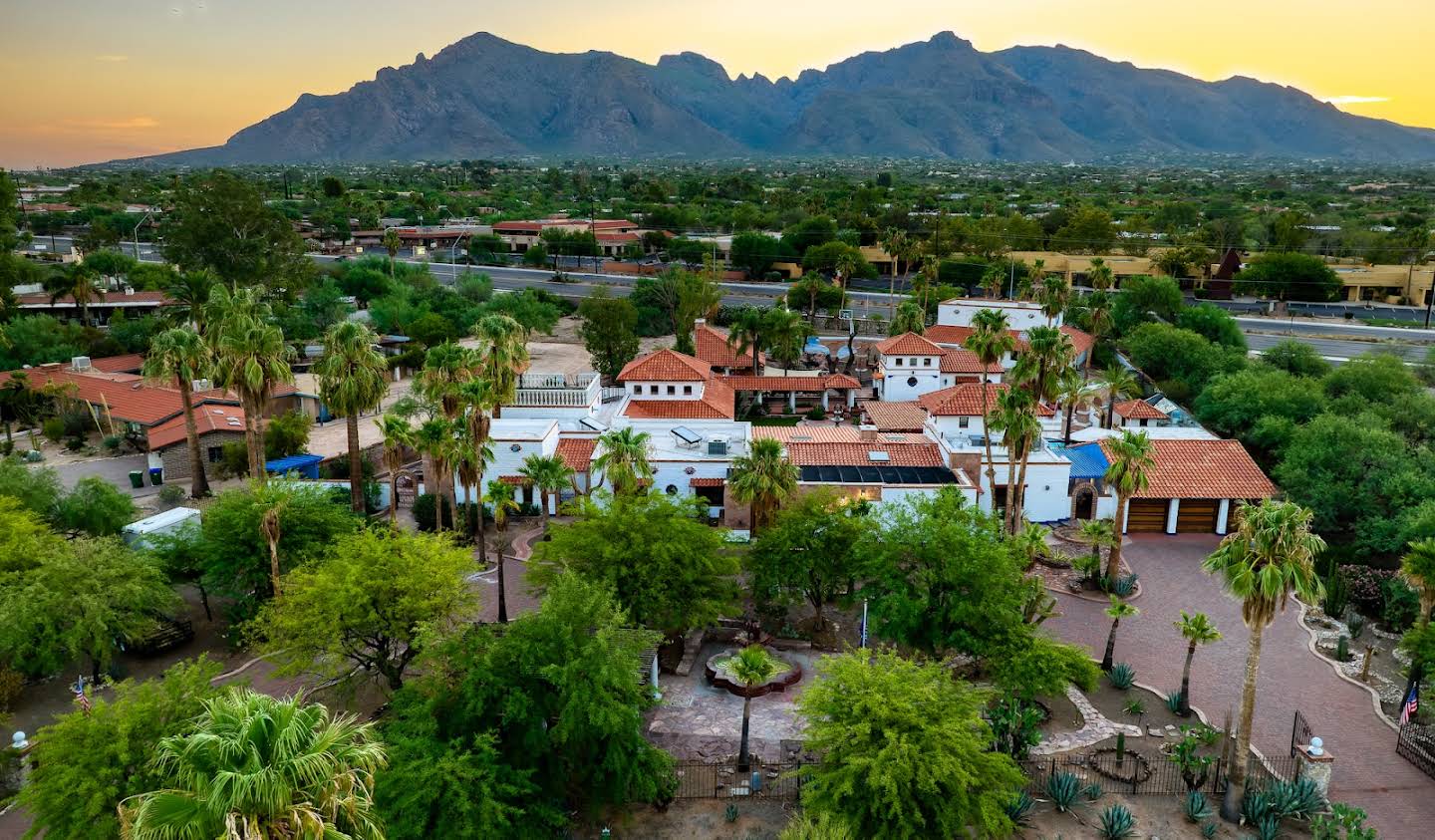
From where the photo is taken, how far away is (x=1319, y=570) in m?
38.2

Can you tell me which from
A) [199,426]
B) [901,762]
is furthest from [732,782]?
[199,426]

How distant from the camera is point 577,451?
44531 mm

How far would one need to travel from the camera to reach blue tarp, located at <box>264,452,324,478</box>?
152 ft

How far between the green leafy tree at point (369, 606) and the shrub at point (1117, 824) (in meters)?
17.7

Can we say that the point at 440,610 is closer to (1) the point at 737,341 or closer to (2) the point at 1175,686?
(2) the point at 1175,686

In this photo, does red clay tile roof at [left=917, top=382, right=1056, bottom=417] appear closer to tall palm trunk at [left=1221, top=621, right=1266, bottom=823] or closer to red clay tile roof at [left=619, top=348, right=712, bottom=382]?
red clay tile roof at [left=619, top=348, right=712, bottom=382]

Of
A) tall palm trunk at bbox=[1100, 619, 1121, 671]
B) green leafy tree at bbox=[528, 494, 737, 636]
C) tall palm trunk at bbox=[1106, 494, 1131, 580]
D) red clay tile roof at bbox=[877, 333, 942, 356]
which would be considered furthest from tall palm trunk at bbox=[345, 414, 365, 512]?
red clay tile roof at bbox=[877, 333, 942, 356]

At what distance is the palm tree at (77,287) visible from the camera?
251ft

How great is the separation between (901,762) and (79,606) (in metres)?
23.8

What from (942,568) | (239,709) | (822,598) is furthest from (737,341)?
(239,709)

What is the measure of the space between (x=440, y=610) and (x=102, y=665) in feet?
39.8

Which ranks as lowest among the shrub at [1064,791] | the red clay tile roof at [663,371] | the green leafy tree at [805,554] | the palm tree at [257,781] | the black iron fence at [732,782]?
the black iron fence at [732,782]

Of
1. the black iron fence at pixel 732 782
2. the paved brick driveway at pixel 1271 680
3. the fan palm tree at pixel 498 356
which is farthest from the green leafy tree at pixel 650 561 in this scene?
the paved brick driveway at pixel 1271 680

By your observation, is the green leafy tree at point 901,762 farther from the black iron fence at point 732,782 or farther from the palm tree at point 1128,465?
the palm tree at point 1128,465
